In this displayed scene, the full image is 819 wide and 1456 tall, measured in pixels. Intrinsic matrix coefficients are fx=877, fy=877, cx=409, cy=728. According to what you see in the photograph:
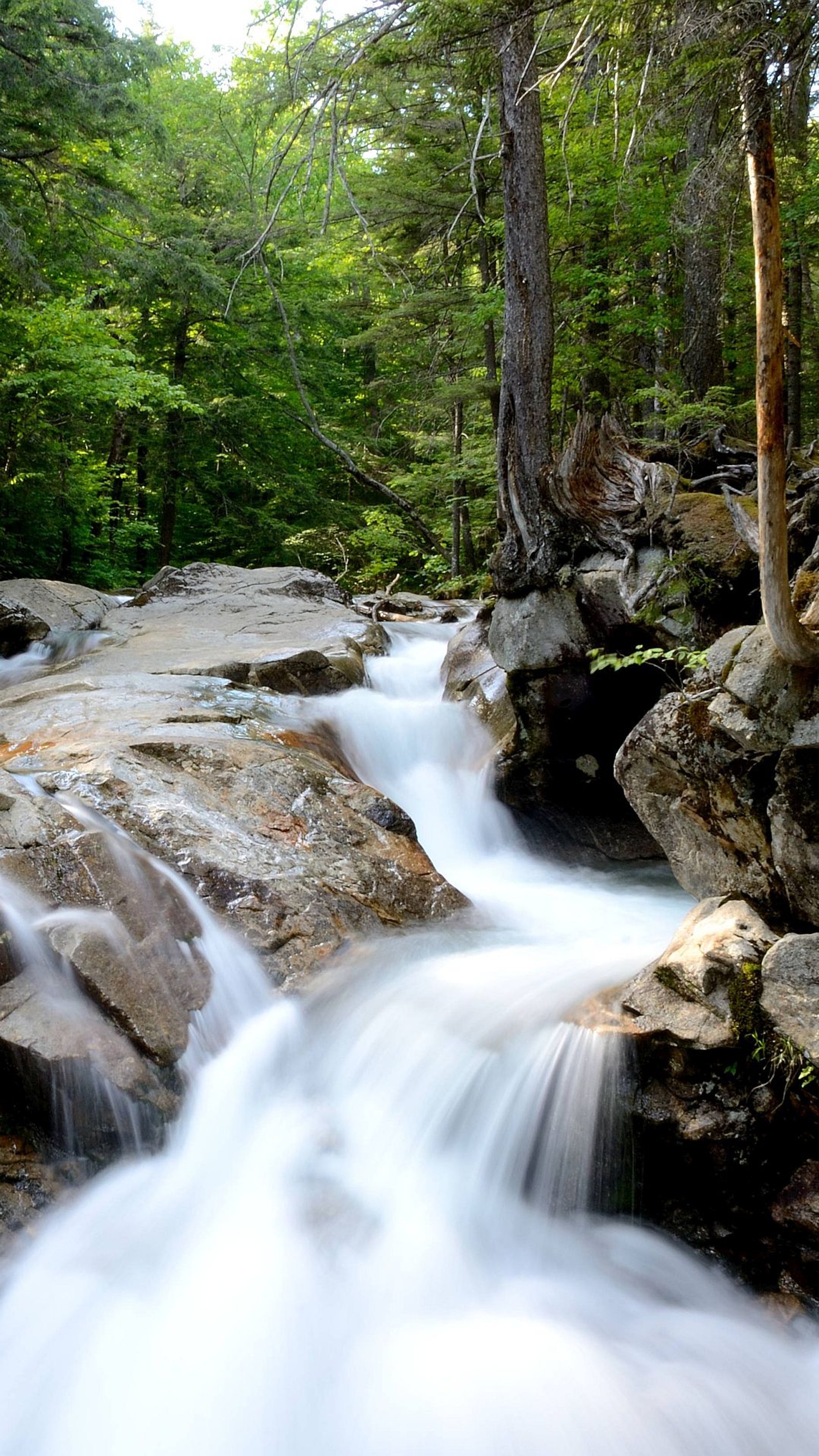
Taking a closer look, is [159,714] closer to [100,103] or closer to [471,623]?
[471,623]

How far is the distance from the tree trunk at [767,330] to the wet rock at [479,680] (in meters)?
4.46

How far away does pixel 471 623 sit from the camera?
9.80 m

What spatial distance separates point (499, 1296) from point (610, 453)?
595cm

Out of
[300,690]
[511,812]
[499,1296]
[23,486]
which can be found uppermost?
[23,486]

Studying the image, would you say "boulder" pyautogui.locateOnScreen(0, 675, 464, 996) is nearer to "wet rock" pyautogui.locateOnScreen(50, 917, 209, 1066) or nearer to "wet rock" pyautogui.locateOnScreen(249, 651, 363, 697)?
"wet rock" pyautogui.locateOnScreen(50, 917, 209, 1066)

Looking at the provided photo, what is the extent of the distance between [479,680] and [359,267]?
9935 mm

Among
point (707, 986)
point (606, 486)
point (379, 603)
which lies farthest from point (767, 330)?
point (379, 603)

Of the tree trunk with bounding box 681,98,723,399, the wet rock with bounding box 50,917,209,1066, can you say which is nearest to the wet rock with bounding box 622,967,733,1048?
the wet rock with bounding box 50,917,209,1066

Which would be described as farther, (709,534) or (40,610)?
(40,610)

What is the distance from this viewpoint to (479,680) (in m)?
8.95

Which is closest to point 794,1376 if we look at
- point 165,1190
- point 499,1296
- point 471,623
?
point 499,1296

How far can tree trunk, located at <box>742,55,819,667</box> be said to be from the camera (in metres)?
3.21

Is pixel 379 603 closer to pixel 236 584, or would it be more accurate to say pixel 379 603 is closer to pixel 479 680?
pixel 236 584

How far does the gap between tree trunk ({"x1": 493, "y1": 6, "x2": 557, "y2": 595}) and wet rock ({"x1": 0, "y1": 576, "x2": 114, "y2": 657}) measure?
239 inches
